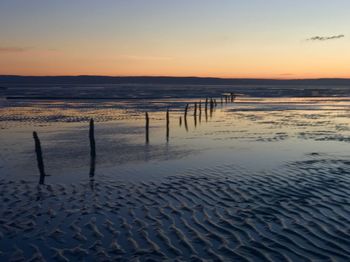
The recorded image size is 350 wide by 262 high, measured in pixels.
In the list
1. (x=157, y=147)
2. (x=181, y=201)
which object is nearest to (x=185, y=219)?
(x=181, y=201)

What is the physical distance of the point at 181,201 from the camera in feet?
45.5

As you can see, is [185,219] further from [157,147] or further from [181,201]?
[157,147]

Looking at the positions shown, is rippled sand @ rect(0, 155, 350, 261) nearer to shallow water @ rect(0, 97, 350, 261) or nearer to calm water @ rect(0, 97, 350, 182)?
shallow water @ rect(0, 97, 350, 261)

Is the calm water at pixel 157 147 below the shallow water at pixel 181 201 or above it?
below

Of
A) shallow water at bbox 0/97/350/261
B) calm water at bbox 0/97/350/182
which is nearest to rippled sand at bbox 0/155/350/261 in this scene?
shallow water at bbox 0/97/350/261

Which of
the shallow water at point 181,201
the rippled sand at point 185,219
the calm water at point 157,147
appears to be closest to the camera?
the rippled sand at point 185,219

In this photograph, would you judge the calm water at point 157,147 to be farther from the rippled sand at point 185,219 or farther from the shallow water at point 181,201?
the rippled sand at point 185,219

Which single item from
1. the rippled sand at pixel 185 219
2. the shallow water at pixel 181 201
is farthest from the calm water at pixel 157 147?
the rippled sand at pixel 185 219

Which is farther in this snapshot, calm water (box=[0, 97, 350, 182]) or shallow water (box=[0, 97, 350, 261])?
calm water (box=[0, 97, 350, 182])

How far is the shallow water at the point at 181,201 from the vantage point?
32.4ft

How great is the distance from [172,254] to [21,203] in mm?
6866

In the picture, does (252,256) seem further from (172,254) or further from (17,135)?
(17,135)

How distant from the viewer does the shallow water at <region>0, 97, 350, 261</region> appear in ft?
32.4

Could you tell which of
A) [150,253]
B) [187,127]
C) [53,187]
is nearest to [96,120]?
[187,127]
